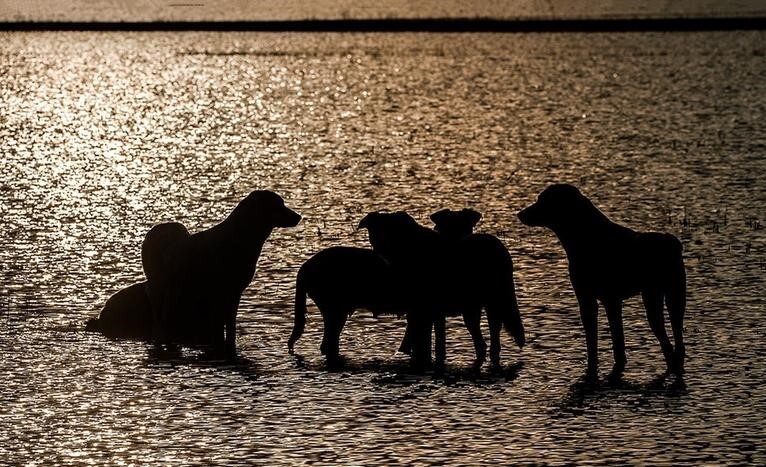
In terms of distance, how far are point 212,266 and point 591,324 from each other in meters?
2.00

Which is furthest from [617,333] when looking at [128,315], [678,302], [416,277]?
[128,315]

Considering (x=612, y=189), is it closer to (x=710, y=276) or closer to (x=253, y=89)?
(x=710, y=276)

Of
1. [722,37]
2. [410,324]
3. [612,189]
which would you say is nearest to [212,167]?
[612,189]

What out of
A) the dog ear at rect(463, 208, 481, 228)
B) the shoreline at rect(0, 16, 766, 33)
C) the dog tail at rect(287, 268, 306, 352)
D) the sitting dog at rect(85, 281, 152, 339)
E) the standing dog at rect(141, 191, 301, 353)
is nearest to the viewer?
the dog ear at rect(463, 208, 481, 228)

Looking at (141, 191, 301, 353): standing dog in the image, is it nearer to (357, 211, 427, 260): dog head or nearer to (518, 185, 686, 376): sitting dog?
(357, 211, 427, 260): dog head

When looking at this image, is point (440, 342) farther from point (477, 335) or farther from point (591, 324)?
point (591, 324)

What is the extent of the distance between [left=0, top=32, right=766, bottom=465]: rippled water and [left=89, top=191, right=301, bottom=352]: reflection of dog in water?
0.19 m

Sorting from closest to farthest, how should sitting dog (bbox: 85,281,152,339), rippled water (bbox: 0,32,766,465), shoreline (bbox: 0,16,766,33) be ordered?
rippled water (bbox: 0,32,766,465) → sitting dog (bbox: 85,281,152,339) → shoreline (bbox: 0,16,766,33)

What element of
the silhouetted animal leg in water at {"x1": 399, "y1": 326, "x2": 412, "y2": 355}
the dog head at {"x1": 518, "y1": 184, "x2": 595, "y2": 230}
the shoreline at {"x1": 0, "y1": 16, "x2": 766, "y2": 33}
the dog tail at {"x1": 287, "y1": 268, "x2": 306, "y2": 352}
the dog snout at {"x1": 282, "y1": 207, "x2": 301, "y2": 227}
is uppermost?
the shoreline at {"x1": 0, "y1": 16, "x2": 766, "y2": 33}

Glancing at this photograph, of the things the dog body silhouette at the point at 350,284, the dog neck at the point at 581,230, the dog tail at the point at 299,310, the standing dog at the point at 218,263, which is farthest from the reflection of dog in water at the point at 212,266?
the dog neck at the point at 581,230

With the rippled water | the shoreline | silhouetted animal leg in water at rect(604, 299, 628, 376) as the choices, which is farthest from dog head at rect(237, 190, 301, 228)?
the shoreline

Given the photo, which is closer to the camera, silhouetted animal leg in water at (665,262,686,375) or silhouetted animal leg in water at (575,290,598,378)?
silhouetted animal leg in water at (665,262,686,375)

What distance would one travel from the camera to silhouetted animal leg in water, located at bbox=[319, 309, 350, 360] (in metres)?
9.27

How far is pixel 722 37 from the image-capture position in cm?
2791
